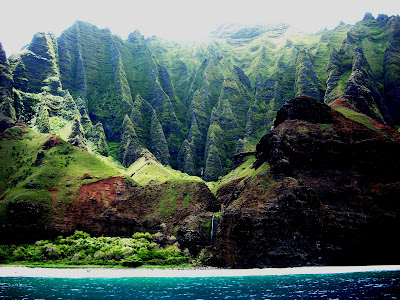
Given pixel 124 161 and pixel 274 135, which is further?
pixel 124 161

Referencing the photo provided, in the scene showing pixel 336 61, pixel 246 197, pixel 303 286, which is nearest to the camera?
pixel 303 286

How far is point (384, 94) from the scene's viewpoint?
17900 centimetres

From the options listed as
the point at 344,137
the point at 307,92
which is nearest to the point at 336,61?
the point at 307,92

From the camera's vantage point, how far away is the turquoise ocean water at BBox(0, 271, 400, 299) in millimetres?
44719

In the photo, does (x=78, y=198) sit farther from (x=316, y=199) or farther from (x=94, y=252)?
(x=316, y=199)

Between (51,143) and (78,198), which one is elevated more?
(51,143)

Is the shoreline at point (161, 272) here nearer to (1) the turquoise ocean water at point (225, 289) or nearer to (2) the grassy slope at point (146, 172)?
(1) the turquoise ocean water at point (225, 289)

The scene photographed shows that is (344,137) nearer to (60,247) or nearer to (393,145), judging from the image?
(393,145)

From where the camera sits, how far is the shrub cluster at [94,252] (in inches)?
3383

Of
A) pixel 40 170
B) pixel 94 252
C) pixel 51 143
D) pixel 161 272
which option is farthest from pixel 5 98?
pixel 161 272

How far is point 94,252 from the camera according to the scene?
298 feet

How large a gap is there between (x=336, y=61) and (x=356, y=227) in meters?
134

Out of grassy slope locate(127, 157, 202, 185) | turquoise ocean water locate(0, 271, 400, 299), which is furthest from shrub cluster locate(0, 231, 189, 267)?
grassy slope locate(127, 157, 202, 185)

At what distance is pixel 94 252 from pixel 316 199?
60.7 meters
